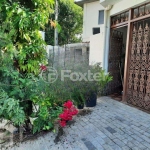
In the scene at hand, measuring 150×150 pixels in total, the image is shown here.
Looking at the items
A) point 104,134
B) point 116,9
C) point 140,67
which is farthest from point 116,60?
point 104,134

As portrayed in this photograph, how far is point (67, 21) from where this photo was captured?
1530 centimetres

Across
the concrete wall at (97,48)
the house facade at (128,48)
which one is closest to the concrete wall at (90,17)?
the concrete wall at (97,48)

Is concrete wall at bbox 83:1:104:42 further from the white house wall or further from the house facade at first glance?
the white house wall

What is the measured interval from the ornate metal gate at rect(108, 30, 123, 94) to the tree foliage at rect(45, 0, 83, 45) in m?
9.64

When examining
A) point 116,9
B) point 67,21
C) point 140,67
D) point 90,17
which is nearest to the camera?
point 140,67

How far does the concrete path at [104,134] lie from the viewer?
2561 mm

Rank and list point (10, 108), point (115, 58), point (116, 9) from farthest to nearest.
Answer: point (115, 58)
point (116, 9)
point (10, 108)

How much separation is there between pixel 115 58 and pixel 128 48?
4.33ft

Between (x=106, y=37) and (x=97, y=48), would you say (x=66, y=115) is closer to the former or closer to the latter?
(x=106, y=37)

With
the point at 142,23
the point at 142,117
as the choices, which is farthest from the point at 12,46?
the point at 142,23

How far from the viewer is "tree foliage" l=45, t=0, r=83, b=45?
14859mm

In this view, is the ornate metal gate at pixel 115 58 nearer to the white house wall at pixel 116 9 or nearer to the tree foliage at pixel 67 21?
the white house wall at pixel 116 9

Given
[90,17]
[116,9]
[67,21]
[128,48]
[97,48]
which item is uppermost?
[67,21]

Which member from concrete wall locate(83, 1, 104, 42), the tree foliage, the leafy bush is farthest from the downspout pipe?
the tree foliage
